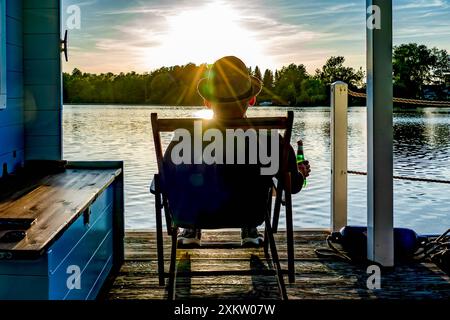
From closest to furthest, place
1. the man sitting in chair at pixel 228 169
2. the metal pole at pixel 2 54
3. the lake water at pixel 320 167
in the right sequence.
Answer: the man sitting in chair at pixel 228 169, the metal pole at pixel 2 54, the lake water at pixel 320 167

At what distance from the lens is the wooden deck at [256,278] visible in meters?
2.69

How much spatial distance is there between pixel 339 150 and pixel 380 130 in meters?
0.74

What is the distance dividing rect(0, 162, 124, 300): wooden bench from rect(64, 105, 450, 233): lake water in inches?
20.2


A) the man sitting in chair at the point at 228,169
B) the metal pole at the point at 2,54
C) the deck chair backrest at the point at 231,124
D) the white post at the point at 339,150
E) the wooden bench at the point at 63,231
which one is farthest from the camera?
the white post at the point at 339,150

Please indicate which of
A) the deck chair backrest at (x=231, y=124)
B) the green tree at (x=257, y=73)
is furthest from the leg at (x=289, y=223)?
the green tree at (x=257, y=73)

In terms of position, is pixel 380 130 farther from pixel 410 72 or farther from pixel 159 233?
pixel 410 72

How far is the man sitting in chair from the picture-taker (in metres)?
2.59

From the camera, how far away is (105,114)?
1158 inches

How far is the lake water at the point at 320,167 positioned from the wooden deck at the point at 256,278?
0.89 m

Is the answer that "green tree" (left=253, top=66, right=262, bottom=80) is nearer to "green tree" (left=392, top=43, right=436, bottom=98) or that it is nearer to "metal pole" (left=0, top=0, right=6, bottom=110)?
"metal pole" (left=0, top=0, right=6, bottom=110)

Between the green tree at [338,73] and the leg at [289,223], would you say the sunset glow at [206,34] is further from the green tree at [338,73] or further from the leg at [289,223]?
the leg at [289,223]

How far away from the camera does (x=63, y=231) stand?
1802mm
